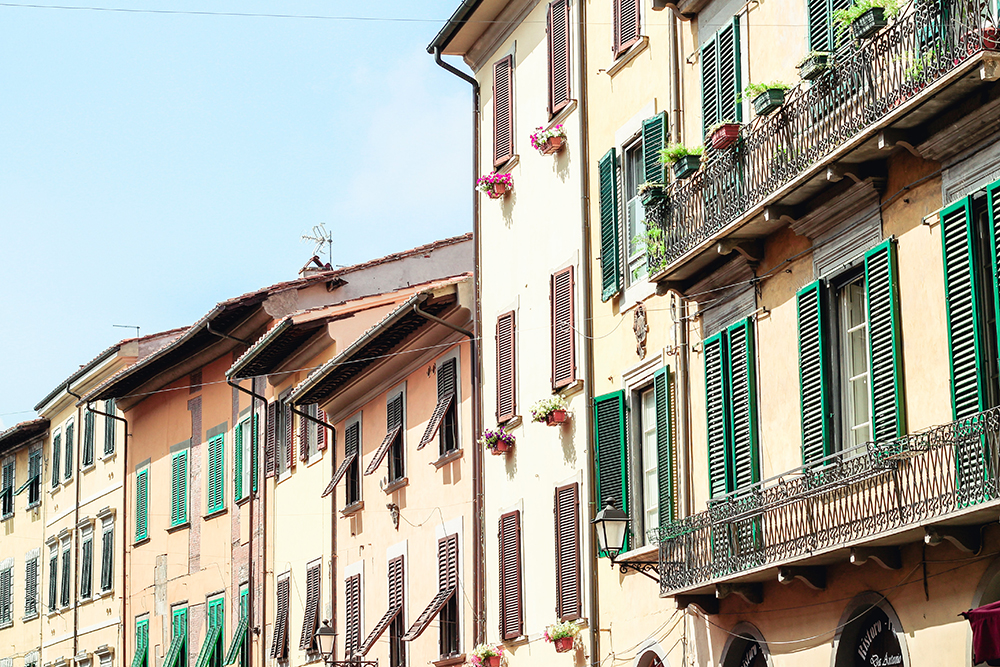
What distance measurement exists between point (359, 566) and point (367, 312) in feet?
14.2

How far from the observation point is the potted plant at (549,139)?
21.6 meters

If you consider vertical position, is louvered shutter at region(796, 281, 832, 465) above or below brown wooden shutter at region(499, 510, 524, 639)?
above

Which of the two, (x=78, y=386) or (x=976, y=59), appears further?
(x=78, y=386)

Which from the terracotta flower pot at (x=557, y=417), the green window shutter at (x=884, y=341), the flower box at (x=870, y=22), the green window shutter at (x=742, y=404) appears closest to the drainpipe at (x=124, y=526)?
the terracotta flower pot at (x=557, y=417)

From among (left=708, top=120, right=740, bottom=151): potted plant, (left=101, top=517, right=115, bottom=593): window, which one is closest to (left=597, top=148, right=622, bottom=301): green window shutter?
(left=708, top=120, right=740, bottom=151): potted plant

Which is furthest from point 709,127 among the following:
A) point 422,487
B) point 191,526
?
point 191,526

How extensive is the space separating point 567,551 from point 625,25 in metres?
6.18

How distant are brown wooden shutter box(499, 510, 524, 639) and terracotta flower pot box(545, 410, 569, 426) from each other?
1.86 metres

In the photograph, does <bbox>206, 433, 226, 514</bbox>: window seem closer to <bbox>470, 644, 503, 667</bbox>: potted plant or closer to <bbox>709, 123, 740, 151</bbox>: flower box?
<bbox>470, 644, 503, 667</bbox>: potted plant

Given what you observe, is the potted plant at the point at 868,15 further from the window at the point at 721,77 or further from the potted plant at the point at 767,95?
the window at the point at 721,77

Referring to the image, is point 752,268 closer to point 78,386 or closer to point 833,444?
point 833,444

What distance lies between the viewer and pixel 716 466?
16.8 metres

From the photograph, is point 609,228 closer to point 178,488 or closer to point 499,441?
point 499,441

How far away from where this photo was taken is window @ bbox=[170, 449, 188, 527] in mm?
35781
